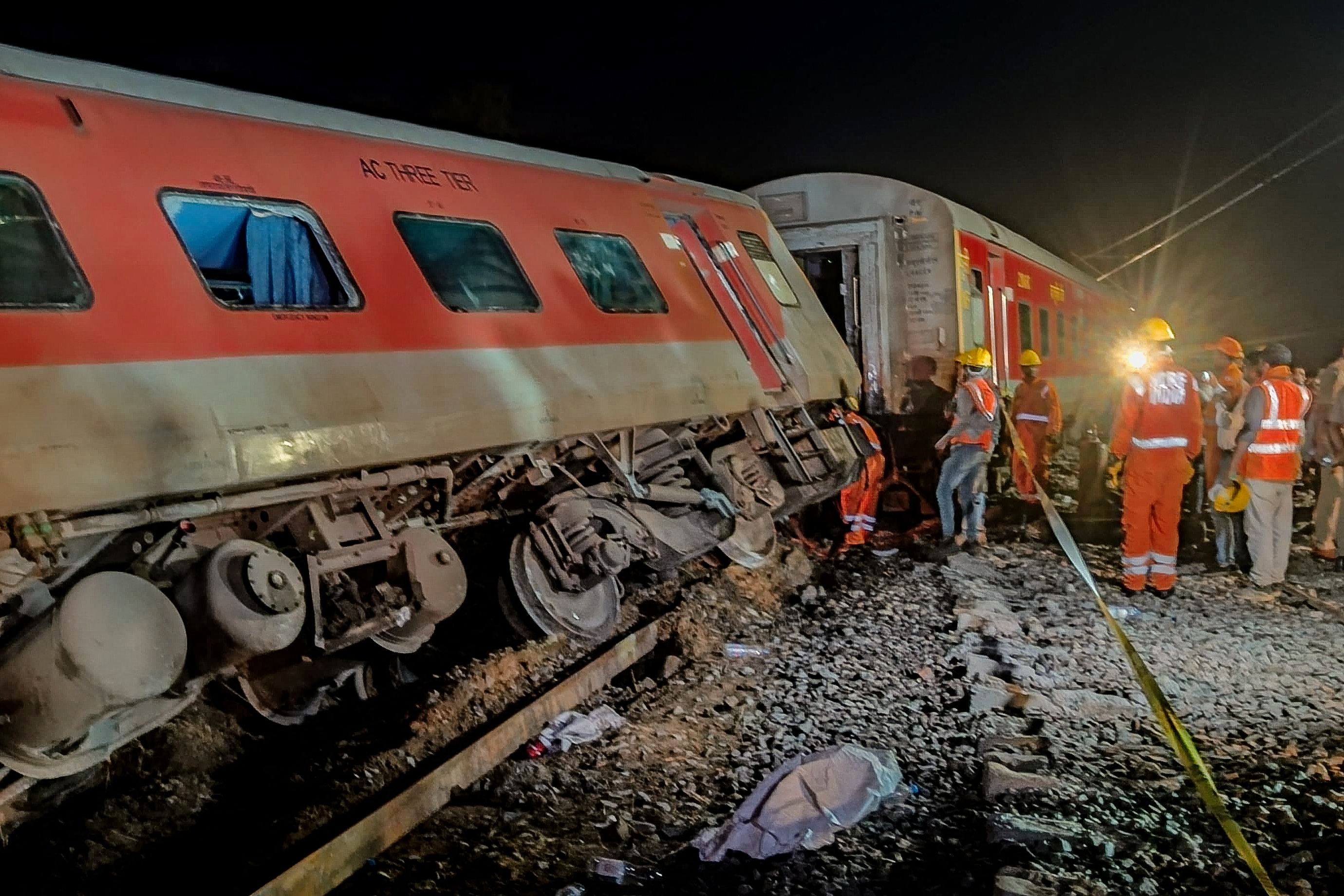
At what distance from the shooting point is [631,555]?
18.8 feet

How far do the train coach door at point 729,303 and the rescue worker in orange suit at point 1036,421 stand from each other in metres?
4.12

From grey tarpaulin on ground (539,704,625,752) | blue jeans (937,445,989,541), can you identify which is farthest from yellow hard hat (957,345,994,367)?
grey tarpaulin on ground (539,704,625,752)

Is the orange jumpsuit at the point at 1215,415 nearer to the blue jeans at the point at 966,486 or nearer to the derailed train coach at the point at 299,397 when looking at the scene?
the blue jeans at the point at 966,486

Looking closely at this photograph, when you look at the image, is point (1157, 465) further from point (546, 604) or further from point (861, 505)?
point (546, 604)

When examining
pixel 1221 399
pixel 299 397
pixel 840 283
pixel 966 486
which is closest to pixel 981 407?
pixel 966 486

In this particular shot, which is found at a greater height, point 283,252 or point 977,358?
point 283,252

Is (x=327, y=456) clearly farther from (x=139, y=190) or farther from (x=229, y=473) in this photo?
(x=139, y=190)

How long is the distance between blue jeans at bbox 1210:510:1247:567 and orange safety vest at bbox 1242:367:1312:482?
2.11ft

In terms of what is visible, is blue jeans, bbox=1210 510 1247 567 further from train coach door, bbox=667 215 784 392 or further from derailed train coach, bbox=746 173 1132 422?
train coach door, bbox=667 215 784 392

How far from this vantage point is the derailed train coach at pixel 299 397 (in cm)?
317

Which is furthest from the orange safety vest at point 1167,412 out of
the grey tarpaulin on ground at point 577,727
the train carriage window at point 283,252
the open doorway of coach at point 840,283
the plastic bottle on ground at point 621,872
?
the train carriage window at point 283,252

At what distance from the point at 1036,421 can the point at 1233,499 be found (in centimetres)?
306

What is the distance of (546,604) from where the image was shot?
545 cm

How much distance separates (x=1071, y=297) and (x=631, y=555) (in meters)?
12.1
